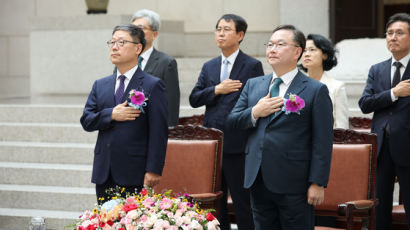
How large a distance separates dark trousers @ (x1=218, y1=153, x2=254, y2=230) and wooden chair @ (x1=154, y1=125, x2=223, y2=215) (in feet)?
0.97

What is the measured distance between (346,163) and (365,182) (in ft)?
0.56

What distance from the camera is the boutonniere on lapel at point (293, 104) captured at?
152 inches

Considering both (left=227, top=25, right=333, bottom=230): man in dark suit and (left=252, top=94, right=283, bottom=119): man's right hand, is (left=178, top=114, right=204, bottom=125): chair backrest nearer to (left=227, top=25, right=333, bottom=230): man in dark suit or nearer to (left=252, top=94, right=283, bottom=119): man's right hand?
(left=227, top=25, right=333, bottom=230): man in dark suit

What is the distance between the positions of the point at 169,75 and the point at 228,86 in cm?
52

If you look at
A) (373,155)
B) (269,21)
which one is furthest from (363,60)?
(373,155)

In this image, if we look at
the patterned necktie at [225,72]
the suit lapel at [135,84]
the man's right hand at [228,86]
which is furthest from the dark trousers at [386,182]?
the suit lapel at [135,84]

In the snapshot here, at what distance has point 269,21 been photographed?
11398 mm

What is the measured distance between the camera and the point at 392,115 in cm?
517

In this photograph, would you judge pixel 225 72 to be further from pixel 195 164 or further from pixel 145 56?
pixel 195 164

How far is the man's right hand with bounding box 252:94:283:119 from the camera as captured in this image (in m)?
3.92

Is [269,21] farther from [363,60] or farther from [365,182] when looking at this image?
[365,182]

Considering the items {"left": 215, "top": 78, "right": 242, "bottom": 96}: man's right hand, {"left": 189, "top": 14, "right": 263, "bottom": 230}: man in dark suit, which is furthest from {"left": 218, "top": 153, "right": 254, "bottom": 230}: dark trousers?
{"left": 215, "top": 78, "right": 242, "bottom": 96}: man's right hand

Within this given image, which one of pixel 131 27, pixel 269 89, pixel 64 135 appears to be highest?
pixel 131 27

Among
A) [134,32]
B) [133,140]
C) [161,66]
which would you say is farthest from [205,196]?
[161,66]
